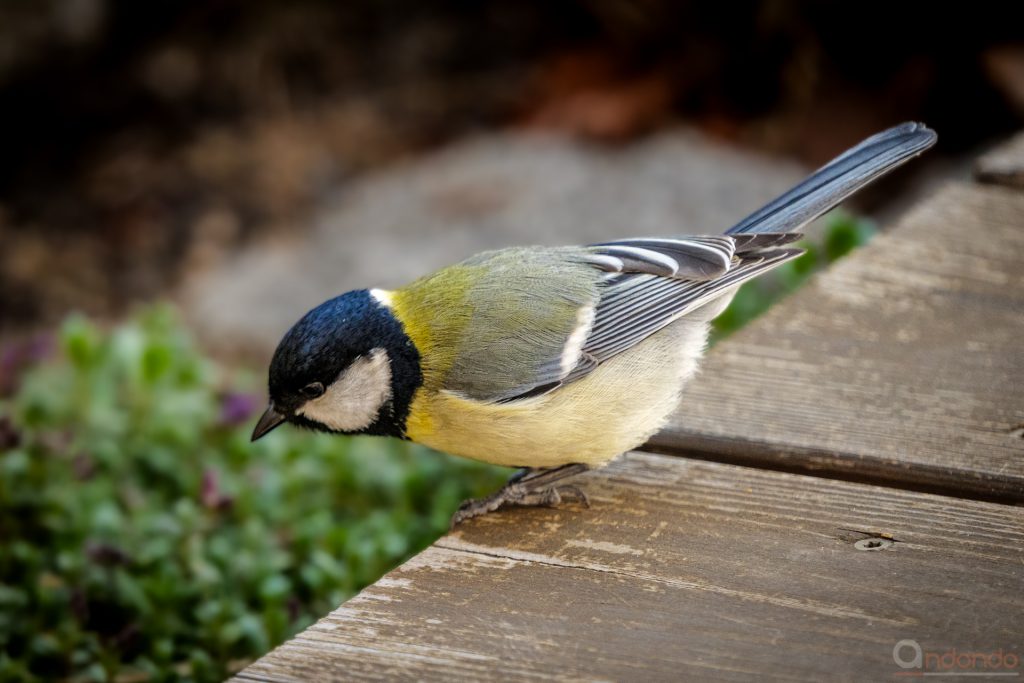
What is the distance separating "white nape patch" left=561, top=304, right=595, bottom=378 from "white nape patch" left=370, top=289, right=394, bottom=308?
16.4 inches

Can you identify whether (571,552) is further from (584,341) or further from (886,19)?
(886,19)

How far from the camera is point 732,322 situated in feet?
12.6

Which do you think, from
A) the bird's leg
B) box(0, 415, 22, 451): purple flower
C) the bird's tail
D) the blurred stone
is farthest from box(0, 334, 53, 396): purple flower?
the bird's tail

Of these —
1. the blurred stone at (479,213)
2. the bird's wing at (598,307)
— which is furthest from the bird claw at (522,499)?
the blurred stone at (479,213)

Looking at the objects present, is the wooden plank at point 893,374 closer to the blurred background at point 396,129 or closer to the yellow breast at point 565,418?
the yellow breast at point 565,418

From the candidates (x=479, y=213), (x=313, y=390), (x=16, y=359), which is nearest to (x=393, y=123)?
(x=479, y=213)

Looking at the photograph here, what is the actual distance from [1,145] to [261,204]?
1.41 meters

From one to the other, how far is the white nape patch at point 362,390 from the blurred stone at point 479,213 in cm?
310

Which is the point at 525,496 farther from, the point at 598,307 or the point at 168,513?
the point at 168,513

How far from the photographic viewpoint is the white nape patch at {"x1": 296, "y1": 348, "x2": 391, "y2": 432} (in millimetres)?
2441

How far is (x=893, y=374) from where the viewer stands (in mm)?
2555

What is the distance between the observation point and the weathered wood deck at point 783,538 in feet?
5.62

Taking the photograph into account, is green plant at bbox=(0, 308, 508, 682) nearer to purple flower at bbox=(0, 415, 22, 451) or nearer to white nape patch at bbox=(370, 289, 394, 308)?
purple flower at bbox=(0, 415, 22, 451)

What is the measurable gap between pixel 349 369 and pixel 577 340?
0.49 meters
